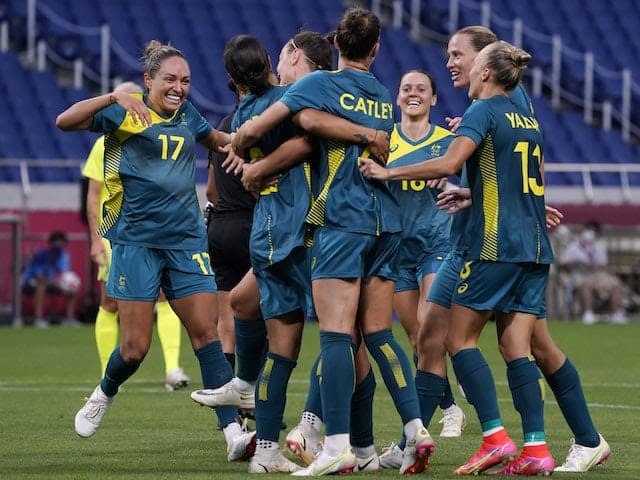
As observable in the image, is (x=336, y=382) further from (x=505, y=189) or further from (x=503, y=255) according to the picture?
(x=505, y=189)

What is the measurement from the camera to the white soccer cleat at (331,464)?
244 inches

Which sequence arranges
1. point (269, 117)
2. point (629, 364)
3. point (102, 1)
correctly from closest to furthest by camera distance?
point (269, 117) → point (629, 364) → point (102, 1)

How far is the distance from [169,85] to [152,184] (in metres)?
0.49

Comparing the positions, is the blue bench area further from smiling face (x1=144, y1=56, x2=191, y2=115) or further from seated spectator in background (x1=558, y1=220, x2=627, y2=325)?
smiling face (x1=144, y1=56, x2=191, y2=115)

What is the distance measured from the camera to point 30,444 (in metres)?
7.59

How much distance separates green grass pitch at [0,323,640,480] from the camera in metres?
6.71

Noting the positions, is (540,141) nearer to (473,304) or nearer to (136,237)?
(473,304)

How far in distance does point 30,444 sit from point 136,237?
52.8 inches

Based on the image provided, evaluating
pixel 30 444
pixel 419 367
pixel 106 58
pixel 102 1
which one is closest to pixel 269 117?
pixel 419 367

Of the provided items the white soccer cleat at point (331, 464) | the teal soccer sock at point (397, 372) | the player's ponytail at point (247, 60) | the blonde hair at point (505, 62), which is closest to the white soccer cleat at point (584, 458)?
the teal soccer sock at point (397, 372)

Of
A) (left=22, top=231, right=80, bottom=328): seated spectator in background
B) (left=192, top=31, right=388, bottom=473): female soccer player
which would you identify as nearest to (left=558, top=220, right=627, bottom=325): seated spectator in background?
(left=22, top=231, right=80, bottom=328): seated spectator in background

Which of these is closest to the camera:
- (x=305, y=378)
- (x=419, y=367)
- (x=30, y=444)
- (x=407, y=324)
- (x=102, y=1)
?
(x=419, y=367)

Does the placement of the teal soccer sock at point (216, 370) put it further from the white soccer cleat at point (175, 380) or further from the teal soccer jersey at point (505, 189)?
the white soccer cleat at point (175, 380)

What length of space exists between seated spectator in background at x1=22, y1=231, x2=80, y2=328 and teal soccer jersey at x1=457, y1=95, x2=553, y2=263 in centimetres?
1279
